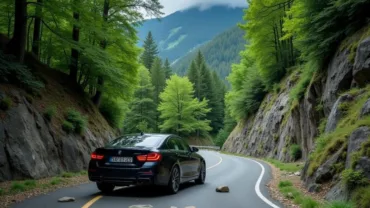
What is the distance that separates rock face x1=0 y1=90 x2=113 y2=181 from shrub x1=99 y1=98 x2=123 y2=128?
9.87 metres

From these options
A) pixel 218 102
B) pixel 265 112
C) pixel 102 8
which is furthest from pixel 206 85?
pixel 102 8

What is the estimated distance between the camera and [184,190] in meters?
11.0

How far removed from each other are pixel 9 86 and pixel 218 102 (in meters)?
62.4

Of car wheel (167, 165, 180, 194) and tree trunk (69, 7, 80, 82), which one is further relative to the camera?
tree trunk (69, 7, 80, 82)

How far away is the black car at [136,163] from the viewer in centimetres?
919

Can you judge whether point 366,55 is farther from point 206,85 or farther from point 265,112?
point 206,85

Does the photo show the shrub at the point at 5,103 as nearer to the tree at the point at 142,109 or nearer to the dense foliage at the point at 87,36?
the dense foliage at the point at 87,36

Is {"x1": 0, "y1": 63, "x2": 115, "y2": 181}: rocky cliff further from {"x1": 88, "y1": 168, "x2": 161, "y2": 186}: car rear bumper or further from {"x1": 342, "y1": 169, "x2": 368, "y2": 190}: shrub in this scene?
{"x1": 342, "y1": 169, "x2": 368, "y2": 190}: shrub

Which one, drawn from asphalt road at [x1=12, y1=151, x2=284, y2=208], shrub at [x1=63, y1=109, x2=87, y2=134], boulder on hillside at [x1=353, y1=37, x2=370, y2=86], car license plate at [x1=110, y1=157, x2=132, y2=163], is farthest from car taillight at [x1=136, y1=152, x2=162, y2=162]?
shrub at [x1=63, y1=109, x2=87, y2=134]

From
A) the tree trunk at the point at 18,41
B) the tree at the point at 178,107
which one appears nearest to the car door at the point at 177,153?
the tree trunk at the point at 18,41

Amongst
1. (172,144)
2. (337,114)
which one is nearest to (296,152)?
(337,114)

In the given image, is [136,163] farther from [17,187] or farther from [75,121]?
[75,121]

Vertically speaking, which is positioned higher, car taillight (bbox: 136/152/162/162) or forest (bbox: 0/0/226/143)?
forest (bbox: 0/0/226/143)

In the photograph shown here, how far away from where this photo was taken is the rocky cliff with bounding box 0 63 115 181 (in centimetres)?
1146
